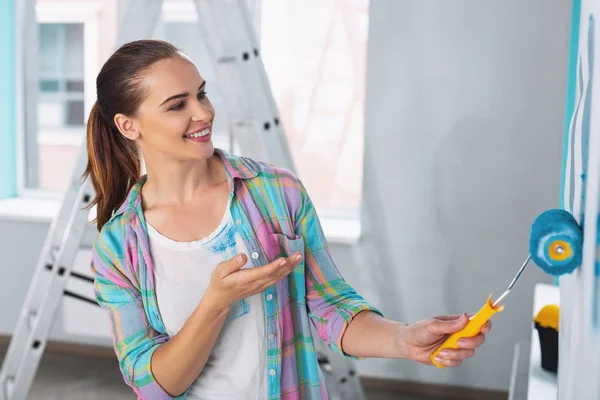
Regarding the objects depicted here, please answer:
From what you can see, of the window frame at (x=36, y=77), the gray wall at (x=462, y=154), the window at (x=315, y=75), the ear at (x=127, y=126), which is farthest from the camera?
the window frame at (x=36, y=77)

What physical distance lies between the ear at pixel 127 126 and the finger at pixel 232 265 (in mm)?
410

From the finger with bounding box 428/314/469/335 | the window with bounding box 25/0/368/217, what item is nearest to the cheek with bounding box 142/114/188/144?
the finger with bounding box 428/314/469/335

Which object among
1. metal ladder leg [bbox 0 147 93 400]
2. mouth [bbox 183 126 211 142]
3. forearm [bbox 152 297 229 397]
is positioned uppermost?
mouth [bbox 183 126 211 142]

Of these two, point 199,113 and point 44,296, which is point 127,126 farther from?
point 44,296

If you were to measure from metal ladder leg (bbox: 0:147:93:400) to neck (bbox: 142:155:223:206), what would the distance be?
3.38ft

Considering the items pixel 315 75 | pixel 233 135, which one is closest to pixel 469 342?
pixel 233 135

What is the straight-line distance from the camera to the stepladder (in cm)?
210

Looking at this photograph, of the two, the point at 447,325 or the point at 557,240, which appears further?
the point at 447,325

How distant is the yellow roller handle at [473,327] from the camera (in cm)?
74

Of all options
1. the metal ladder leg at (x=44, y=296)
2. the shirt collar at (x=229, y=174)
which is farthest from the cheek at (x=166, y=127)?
the metal ladder leg at (x=44, y=296)

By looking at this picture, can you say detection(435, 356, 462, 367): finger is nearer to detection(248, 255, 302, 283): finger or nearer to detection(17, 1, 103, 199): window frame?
detection(248, 255, 302, 283): finger

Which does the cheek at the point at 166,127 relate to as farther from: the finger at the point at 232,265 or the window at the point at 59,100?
the window at the point at 59,100

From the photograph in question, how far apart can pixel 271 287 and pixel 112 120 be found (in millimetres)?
452

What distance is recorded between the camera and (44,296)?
2.31 meters
